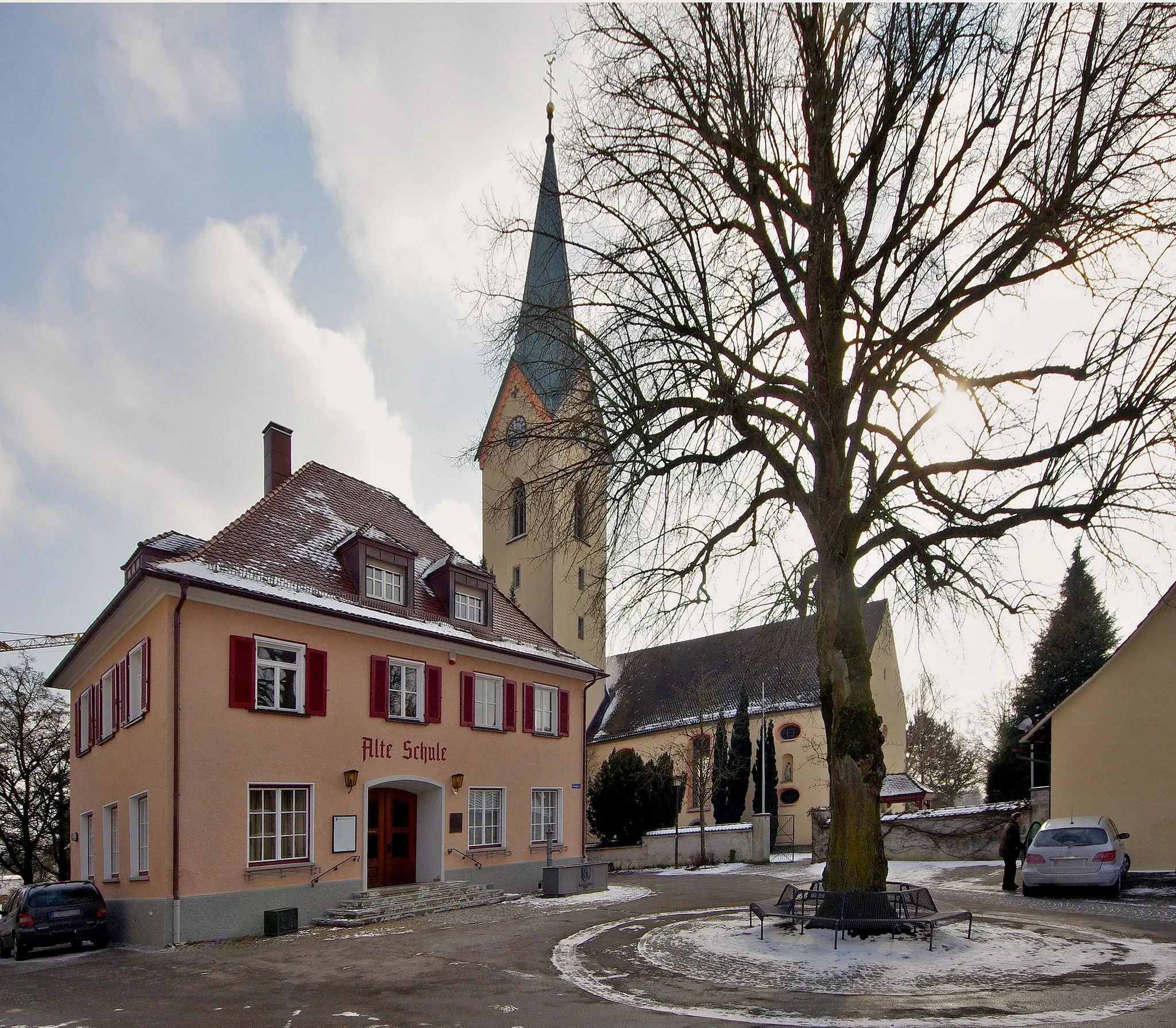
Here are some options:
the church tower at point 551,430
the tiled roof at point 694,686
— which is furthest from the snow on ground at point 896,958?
the tiled roof at point 694,686

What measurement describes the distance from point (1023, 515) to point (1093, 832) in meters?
9.61

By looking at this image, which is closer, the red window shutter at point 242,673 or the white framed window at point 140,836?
the white framed window at point 140,836

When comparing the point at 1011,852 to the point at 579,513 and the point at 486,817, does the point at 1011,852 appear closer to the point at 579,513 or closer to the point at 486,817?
the point at 486,817

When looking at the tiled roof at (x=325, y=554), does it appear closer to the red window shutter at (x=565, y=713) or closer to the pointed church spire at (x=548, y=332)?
the red window shutter at (x=565, y=713)

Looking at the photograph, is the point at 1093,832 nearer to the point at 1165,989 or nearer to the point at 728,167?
the point at 1165,989

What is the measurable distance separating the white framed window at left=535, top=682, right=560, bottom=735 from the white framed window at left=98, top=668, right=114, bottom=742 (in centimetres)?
963

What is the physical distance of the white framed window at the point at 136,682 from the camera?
18125mm

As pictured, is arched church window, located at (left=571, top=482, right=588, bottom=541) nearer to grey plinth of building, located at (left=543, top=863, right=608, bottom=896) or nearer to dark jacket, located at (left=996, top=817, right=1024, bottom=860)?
grey plinth of building, located at (left=543, top=863, right=608, bottom=896)

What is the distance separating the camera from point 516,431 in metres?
13.1

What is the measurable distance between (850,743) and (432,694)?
10.9 meters

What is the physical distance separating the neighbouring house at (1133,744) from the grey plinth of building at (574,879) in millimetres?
11464

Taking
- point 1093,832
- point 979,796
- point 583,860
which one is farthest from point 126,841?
point 979,796

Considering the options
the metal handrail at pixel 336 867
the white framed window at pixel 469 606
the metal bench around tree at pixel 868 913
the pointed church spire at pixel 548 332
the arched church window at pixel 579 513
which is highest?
the pointed church spire at pixel 548 332

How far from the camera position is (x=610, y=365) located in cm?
1282
